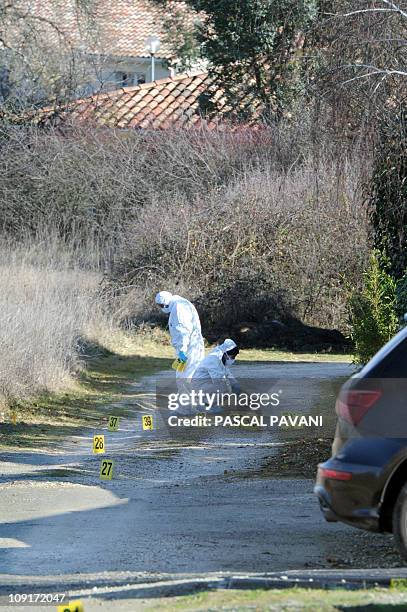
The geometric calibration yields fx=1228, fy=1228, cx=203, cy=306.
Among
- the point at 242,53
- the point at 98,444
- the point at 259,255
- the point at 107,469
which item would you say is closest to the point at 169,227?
the point at 259,255

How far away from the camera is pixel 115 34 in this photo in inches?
2036

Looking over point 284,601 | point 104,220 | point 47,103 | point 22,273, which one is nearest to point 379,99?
point 284,601

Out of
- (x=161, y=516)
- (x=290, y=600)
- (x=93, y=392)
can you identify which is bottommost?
(x=93, y=392)

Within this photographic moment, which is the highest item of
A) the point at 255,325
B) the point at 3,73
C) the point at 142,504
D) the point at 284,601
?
the point at 284,601

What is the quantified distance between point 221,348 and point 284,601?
11.6 m

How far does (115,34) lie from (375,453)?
153 feet

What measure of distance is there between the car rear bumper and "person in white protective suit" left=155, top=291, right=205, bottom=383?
9.87 meters

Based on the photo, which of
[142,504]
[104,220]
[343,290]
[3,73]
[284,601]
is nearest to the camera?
[284,601]

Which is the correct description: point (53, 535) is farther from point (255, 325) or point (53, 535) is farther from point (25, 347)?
point (255, 325)

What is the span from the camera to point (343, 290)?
2717cm

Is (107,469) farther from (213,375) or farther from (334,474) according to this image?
(213,375)

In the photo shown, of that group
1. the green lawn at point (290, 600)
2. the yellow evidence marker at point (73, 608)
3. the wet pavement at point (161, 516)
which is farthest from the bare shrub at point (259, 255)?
the yellow evidence marker at point (73, 608)

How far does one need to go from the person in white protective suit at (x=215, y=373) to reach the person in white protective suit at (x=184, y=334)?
0.13 meters

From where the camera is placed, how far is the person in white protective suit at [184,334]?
56.0 feet
